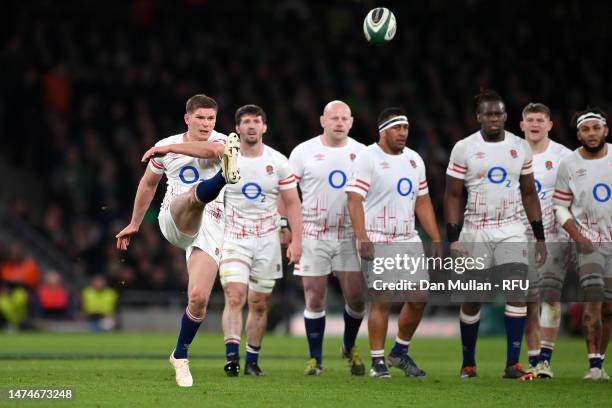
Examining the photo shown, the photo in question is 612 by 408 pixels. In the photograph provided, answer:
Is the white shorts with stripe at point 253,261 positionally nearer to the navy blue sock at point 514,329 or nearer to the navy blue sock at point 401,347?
the navy blue sock at point 401,347

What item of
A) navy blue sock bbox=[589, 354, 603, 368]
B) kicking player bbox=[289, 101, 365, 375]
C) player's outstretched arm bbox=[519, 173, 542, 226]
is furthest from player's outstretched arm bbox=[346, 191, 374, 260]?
navy blue sock bbox=[589, 354, 603, 368]

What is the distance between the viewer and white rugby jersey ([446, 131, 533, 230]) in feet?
43.2

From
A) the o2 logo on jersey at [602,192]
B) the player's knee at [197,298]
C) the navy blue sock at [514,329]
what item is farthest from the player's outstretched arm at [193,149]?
the o2 logo on jersey at [602,192]

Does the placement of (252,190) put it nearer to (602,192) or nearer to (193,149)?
(193,149)

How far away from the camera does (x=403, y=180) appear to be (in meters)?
13.2

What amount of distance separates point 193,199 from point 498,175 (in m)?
3.58

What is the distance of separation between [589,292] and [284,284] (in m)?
12.6

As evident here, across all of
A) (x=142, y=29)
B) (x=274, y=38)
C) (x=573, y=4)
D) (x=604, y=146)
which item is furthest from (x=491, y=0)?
(x=604, y=146)

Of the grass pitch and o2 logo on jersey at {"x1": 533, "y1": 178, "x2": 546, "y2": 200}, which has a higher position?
o2 logo on jersey at {"x1": 533, "y1": 178, "x2": 546, "y2": 200}

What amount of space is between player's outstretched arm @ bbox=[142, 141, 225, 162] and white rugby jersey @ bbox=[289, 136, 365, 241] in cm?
277

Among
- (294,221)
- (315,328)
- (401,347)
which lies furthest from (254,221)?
(401,347)

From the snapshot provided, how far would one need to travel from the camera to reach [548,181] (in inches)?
564

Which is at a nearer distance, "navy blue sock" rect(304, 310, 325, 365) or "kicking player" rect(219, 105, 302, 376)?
"kicking player" rect(219, 105, 302, 376)

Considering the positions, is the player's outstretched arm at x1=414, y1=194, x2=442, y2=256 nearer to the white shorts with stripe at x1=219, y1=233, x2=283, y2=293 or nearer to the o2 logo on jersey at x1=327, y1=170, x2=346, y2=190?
the o2 logo on jersey at x1=327, y1=170, x2=346, y2=190
